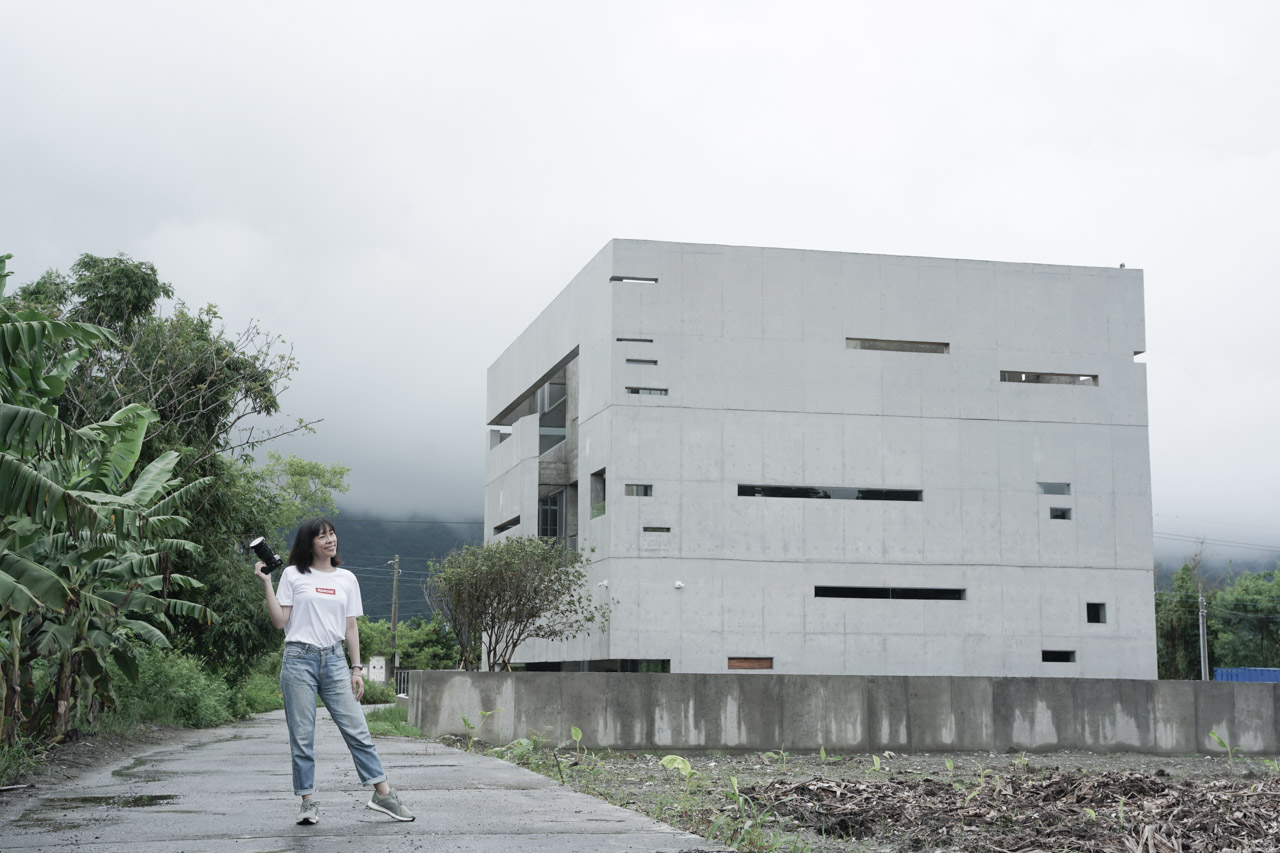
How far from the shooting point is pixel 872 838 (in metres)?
8.49

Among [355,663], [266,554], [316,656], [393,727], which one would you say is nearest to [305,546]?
[266,554]

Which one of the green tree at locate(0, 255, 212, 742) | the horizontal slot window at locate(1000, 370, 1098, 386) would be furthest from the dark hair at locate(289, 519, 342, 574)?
the horizontal slot window at locate(1000, 370, 1098, 386)

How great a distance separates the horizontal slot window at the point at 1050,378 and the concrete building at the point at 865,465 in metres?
0.07

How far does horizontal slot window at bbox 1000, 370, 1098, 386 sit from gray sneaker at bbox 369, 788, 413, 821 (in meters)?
36.3

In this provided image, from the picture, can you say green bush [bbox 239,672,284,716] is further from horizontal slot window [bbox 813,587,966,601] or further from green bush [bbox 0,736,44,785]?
green bush [bbox 0,736,44,785]

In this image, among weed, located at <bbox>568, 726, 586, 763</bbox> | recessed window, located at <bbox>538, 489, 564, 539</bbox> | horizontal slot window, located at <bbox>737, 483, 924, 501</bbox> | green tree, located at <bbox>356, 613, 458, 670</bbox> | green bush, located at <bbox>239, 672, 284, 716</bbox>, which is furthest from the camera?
green tree, located at <bbox>356, 613, 458, 670</bbox>

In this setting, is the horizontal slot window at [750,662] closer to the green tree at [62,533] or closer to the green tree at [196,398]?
the green tree at [196,398]

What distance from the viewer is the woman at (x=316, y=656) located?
7.66 m

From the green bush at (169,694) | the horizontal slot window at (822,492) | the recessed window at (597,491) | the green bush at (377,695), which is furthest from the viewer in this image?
the green bush at (377,695)

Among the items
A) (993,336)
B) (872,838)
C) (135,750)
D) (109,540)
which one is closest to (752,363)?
(993,336)

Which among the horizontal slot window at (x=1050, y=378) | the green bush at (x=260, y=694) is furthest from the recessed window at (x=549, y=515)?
the horizontal slot window at (x=1050, y=378)

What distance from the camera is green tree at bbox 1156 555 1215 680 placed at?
3130 inches

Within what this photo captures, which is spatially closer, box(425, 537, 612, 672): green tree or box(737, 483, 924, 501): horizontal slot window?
box(425, 537, 612, 672): green tree

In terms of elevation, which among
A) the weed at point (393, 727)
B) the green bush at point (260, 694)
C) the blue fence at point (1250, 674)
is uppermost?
the weed at point (393, 727)
